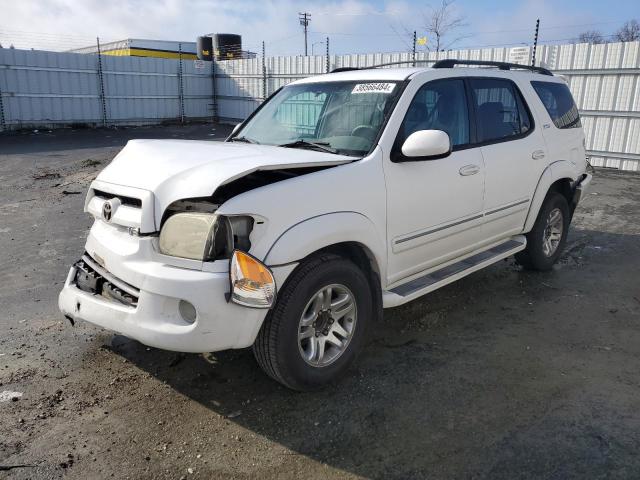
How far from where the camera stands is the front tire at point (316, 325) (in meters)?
3.05

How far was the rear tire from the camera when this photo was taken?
5402mm

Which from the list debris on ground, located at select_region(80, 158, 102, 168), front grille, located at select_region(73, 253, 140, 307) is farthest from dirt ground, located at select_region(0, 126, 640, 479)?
debris on ground, located at select_region(80, 158, 102, 168)

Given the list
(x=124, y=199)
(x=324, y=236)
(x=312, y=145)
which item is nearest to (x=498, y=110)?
(x=312, y=145)

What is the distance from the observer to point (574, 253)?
6.49m

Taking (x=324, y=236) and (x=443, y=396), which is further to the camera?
(x=443, y=396)

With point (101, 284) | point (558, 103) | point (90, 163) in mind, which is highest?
point (558, 103)

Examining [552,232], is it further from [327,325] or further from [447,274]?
[327,325]

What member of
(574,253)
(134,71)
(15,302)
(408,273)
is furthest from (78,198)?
(134,71)

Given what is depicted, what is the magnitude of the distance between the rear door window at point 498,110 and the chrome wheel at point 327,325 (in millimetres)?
1962

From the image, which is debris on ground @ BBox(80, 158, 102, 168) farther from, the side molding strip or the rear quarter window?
the side molding strip

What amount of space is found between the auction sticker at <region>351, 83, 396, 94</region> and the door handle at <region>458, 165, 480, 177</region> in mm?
825

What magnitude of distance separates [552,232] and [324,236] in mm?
3528

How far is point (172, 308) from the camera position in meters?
2.94

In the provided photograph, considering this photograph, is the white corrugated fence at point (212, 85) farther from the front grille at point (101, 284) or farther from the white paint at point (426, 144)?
the front grille at point (101, 284)
